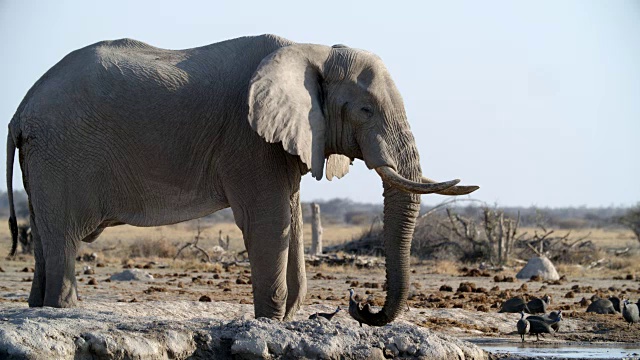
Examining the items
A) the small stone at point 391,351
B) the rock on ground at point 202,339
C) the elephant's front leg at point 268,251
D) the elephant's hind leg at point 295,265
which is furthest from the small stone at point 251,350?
the elephant's hind leg at point 295,265

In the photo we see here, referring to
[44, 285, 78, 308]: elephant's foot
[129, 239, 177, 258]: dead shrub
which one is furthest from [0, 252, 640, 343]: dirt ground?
[44, 285, 78, 308]: elephant's foot

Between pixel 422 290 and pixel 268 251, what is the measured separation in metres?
9.58

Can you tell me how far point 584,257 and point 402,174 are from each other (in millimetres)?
19935

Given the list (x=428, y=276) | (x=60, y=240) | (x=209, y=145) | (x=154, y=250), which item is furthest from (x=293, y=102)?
(x=154, y=250)

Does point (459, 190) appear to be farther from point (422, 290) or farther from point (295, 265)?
point (422, 290)

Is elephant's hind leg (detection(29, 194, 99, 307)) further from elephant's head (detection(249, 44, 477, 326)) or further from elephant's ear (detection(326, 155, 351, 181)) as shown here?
elephant's ear (detection(326, 155, 351, 181))

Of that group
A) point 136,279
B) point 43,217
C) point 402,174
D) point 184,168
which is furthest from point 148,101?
point 136,279

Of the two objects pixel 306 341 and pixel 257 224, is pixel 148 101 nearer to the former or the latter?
pixel 257 224

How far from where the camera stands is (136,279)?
19.9m

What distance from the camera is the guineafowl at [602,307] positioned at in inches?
671

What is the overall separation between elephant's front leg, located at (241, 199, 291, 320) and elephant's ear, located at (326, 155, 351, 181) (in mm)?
1159

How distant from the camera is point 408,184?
10.4 meters

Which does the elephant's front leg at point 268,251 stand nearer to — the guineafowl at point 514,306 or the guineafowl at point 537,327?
the guineafowl at point 537,327

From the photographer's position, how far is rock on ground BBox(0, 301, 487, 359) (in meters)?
8.45
